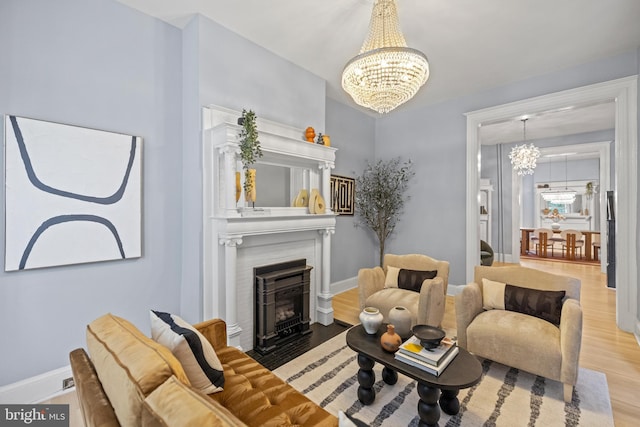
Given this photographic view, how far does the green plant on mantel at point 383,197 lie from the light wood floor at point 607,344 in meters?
1.24

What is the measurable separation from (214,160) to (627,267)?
15.3ft

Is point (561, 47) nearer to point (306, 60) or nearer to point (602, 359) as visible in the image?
point (306, 60)

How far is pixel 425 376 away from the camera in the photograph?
175 cm

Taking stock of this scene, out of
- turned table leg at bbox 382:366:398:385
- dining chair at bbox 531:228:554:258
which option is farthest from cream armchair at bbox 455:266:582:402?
dining chair at bbox 531:228:554:258

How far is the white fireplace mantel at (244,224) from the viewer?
263cm

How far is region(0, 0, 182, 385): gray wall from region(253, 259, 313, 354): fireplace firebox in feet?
2.74

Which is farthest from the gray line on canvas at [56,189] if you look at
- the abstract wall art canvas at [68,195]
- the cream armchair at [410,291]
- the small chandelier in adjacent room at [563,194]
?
the small chandelier in adjacent room at [563,194]

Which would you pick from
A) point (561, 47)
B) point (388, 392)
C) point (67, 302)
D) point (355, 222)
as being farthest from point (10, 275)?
point (561, 47)

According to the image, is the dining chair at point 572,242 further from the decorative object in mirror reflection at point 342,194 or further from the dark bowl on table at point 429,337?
the dark bowl on table at point 429,337

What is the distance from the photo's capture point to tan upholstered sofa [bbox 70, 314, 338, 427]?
896 mm

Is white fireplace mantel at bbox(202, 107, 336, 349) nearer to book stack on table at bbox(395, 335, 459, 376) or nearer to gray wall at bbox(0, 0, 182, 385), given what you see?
gray wall at bbox(0, 0, 182, 385)

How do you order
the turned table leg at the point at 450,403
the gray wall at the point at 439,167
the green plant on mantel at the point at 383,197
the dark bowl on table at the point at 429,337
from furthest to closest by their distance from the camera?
the green plant on mantel at the point at 383,197, the gray wall at the point at 439,167, the turned table leg at the point at 450,403, the dark bowl on table at the point at 429,337

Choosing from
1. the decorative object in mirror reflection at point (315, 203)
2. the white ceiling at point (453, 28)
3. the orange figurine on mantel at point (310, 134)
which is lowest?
the decorative object in mirror reflection at point (315, 203)

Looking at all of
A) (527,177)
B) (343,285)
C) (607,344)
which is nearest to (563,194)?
(527,177)
